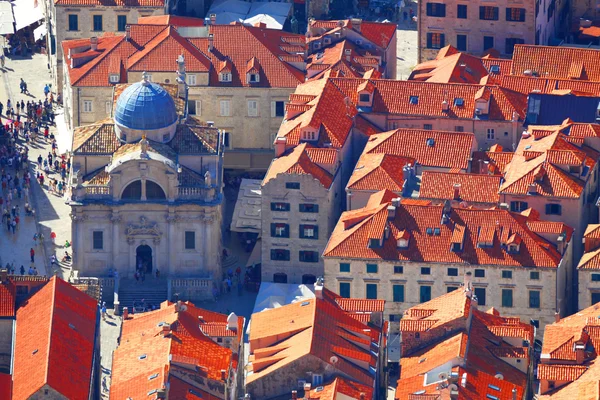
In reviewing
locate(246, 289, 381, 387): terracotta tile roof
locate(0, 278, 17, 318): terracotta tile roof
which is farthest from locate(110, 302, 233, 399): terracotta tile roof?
locate(0, 278, 17, 318): terracotta tile roof

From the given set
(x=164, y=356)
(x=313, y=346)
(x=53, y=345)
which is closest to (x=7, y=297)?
(x=53, y=345)

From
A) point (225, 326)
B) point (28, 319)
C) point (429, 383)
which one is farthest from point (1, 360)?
point (429, 383)

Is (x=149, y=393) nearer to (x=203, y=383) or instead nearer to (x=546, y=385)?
(x=203, y=383)

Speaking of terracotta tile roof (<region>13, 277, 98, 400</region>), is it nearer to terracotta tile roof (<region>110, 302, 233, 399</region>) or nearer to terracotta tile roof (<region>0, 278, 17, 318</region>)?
terracotta tile roof (<region>0, 278, 17, 318</region>)

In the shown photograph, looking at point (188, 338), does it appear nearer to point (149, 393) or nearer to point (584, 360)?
point (149, 393)

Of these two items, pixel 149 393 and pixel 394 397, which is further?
pixel 394 397

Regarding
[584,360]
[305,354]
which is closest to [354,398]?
[305,354]
